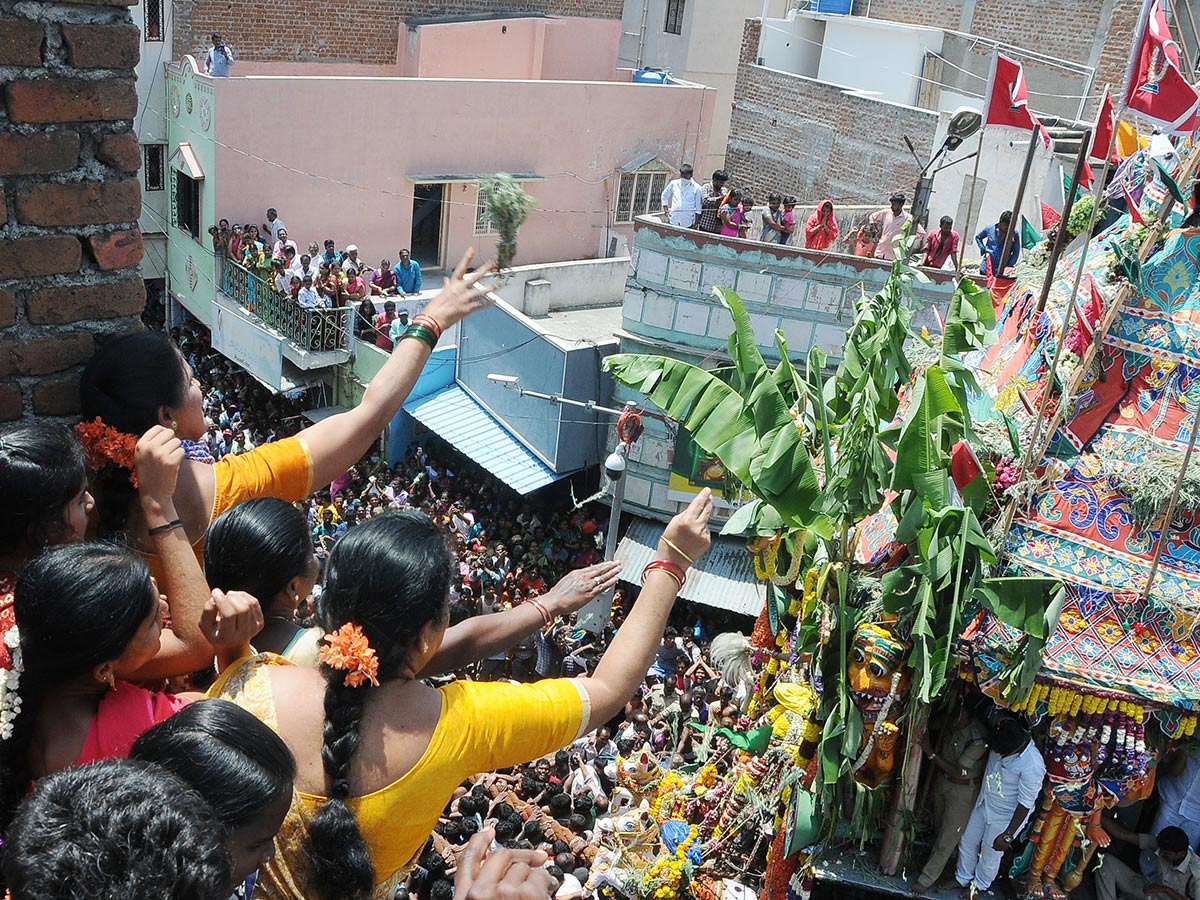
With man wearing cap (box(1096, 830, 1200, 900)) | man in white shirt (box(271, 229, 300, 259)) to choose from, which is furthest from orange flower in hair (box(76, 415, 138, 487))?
man in white shirt (box(271, 229, 300, 259))

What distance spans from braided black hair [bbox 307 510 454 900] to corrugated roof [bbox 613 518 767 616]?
10095 mm

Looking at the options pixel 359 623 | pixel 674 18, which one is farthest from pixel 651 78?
pixel 359 623

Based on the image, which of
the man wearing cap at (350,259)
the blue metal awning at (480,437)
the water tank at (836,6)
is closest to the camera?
the blue metal awning at (480,437)

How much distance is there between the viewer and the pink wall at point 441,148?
16656 mm

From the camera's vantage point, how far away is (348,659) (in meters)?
2.42

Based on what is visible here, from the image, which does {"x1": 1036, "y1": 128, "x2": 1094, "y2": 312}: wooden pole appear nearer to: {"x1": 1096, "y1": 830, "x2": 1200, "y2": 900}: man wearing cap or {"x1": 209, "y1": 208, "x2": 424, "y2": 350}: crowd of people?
{"x1": 1096, "y1": 830, "x2": 1200, "y2": 900}: man wearing cap

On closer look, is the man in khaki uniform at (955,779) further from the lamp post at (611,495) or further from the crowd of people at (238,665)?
the lamp post at (611,495)

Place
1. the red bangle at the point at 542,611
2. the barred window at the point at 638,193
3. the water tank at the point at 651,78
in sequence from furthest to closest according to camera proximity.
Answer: the water tank at the point at 651,78, the barred window at the point at 638,193, the red bangle at the point at 542,611

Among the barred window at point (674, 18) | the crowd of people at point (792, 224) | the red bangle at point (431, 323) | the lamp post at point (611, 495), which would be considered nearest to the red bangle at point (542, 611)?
the red bangle at point (431, 323)

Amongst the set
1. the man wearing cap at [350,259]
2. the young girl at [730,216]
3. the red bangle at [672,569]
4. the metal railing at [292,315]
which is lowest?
the metal railing at [292,315]

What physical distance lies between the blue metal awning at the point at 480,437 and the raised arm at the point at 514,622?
10.9m

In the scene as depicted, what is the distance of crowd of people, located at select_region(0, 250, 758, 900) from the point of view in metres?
1.76

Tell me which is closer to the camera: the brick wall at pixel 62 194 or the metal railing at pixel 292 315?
the brick wall at pixel 62 194

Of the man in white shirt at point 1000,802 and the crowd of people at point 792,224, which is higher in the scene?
the crowd of people at point 792,224
